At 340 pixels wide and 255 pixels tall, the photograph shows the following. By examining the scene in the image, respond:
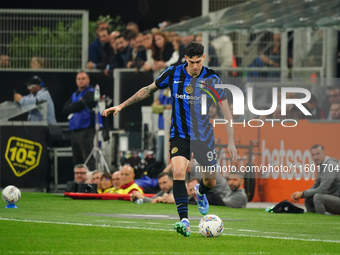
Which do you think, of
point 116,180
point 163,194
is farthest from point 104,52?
point 163,194

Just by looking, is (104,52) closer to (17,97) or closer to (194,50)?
(17,97)

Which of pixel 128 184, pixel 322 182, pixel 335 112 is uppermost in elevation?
pixel 335 112

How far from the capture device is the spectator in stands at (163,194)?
17.4 m

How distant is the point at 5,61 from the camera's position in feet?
70.7

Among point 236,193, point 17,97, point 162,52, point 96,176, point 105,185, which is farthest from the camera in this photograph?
point 17,97

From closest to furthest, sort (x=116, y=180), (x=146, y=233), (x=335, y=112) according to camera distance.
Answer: (x=146, y=233)
(x=335, y=112)
(x=116, y=180)

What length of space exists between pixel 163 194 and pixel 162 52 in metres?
4.26

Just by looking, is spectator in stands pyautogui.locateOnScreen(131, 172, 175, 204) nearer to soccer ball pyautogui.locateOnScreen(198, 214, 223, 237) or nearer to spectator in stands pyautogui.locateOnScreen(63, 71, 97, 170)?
spectator in stands pyautogui.locateOnScreen(63, 71, 97, 170)

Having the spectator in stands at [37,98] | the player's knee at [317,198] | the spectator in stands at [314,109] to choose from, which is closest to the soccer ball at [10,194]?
the player's knee at [317,198]

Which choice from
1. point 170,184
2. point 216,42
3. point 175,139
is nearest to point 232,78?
point 216,42

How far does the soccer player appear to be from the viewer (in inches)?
419

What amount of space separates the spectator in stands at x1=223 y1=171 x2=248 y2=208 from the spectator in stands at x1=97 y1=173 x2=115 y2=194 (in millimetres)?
2678

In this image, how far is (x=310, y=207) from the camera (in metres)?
16.2

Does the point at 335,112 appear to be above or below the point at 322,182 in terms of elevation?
above
